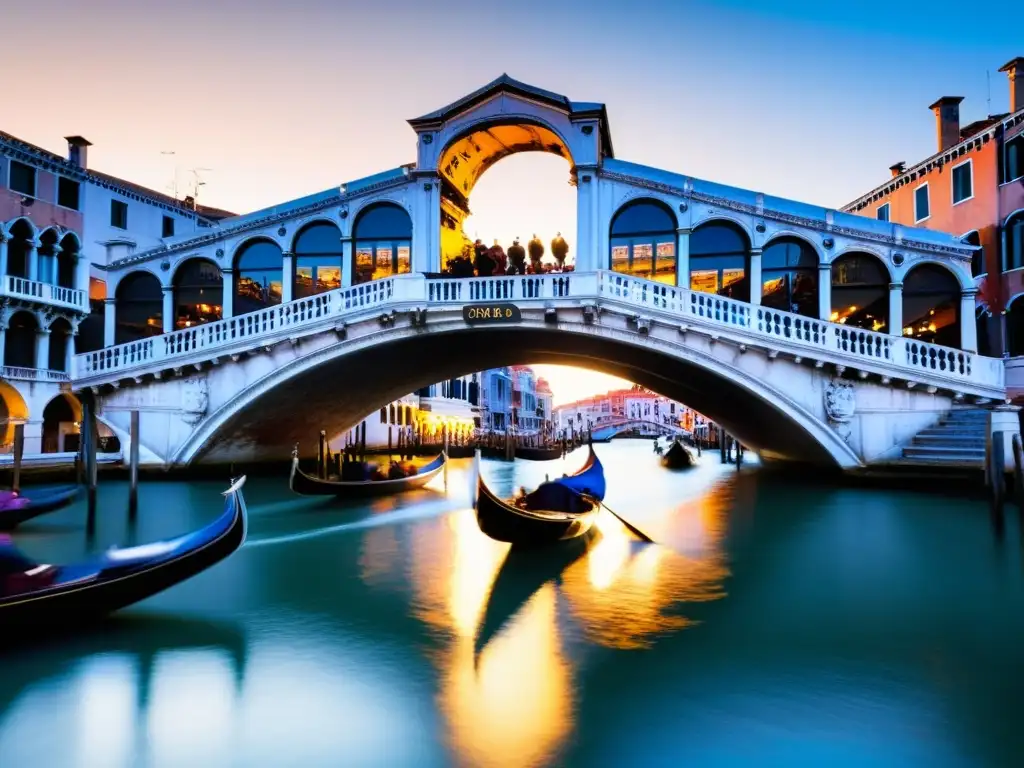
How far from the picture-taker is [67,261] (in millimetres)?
13250

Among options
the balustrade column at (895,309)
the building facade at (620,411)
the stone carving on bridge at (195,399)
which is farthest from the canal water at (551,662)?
the building facade at (620,411)

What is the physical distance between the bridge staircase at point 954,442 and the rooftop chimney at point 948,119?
5.96m

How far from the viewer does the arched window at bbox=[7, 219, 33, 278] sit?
480 inches

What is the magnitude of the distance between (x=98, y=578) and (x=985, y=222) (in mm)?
11203

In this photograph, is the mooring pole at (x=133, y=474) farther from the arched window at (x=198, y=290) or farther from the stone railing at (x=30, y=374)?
the stone railing at (x=30, y=374)

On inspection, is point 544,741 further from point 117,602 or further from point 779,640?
point 117,602

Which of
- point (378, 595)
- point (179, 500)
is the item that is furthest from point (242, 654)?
point (179, 500)

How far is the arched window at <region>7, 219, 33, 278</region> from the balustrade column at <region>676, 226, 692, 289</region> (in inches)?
411

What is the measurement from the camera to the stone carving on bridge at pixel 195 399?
9.38m

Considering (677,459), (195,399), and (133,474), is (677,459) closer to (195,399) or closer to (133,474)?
(195,399)

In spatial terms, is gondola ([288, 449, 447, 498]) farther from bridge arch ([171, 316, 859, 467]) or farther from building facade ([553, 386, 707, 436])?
building facade ([553, 386, 707, 436])

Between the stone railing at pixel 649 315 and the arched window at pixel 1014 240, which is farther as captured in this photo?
the arched window at pixel 1014 240

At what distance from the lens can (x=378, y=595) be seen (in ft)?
14.3

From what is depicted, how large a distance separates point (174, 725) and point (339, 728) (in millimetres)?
568
